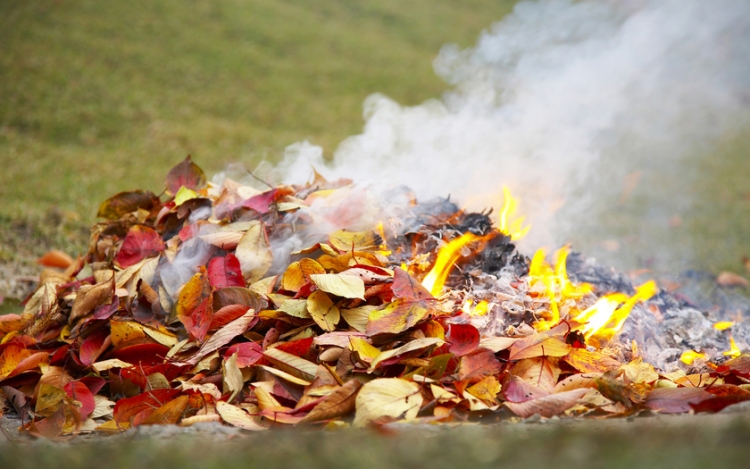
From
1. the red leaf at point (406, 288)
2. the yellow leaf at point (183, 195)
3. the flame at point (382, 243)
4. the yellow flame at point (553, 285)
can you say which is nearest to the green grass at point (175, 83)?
the yellow leaf at point (183, 195)

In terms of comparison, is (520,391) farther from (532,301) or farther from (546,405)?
(532,301)

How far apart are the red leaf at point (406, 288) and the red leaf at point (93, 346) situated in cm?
98

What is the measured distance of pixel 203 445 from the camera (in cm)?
109

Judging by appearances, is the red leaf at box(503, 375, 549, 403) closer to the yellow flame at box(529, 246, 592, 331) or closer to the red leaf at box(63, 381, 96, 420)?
the yellow flame at box(529, 246, 592, 331)

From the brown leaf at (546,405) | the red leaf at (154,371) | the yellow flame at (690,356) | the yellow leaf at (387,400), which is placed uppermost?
the yellow flame at (690,356)

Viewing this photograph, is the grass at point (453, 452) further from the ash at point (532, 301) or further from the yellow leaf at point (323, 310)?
the ash at point (532, 301)

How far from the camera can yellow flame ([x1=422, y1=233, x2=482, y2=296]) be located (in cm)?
212

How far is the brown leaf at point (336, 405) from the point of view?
1.52 m

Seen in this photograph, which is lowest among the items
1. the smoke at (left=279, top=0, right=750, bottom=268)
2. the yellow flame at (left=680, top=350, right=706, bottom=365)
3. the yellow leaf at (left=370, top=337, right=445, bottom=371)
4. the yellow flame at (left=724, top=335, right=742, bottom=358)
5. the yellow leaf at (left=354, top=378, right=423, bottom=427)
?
the yellow leaf at (left=354, top=378, right=423, bottom=427)

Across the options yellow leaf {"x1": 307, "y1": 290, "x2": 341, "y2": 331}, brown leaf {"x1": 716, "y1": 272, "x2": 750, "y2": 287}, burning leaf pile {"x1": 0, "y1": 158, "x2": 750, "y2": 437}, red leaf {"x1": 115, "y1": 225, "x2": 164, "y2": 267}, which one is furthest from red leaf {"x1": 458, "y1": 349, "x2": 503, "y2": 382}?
brown leaf {"x1": 716, "y1": 272, "x2": 750, "y2": 287}

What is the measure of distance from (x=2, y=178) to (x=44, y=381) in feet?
11.7

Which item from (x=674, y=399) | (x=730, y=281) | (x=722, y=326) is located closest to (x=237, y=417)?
(x=674, y=399)

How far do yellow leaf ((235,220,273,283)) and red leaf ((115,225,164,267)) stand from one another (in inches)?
16.8

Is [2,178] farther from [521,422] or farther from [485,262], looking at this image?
[521,422]
